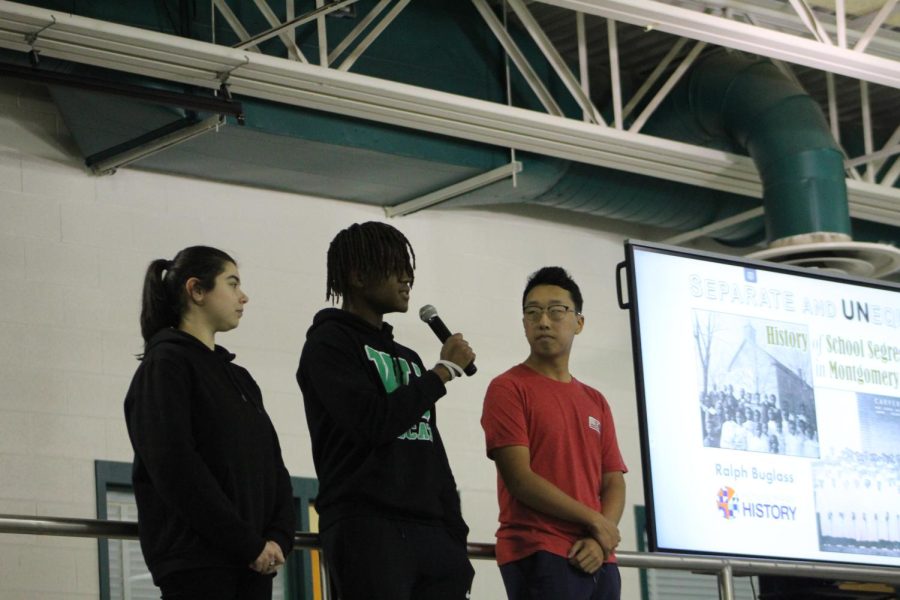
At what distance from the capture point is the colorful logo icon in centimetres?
497

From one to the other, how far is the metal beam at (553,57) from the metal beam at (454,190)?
0.39m

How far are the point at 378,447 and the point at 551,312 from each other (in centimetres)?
98

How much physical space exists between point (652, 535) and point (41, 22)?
105 inches

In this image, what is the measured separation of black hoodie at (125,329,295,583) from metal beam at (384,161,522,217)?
11.6ft

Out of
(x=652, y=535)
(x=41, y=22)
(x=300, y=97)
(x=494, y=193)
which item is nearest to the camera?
(x=652, y=535)

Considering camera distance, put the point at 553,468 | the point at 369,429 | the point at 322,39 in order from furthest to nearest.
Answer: the point at 322,39 < the point at 553,468 < the point at 369,429

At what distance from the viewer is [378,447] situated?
3217 mm

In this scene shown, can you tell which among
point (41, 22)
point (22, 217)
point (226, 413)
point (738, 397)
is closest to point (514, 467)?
point (226, 413)

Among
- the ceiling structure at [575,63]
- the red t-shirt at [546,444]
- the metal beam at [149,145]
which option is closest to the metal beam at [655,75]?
the ceiling structure at [575,63]

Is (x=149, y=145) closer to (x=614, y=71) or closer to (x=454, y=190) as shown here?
(x=454, y=190)

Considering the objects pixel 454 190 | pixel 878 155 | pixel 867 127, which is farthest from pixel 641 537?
pixel 867 127

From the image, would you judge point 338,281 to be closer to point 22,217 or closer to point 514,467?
point 514,467

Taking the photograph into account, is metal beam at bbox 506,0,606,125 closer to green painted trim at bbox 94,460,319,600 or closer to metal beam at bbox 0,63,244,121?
metal beam at bbox 0,63,244,121

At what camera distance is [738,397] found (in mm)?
5156
